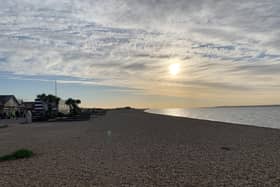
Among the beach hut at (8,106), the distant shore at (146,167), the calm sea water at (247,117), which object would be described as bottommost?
the calm sea water at (247,117)

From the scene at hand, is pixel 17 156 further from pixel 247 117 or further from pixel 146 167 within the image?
pixel 247 117

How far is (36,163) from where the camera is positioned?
28.1 feet

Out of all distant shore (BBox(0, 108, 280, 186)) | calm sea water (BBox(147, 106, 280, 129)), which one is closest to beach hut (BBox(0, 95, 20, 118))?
calm sea water (BBox(147, 106, 280, 129))

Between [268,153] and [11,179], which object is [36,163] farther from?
[268,153]

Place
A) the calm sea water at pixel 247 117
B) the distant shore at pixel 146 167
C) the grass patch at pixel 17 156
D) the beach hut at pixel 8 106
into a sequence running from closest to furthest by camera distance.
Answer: the distant shore at pixel 146 167 → the grass patch at pixel 17 156 → the calm sea water at pixel 247 117 → the beach hut at pixel 8 106

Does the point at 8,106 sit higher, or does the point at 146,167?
the point at 8,106

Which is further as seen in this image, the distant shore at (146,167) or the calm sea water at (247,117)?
the calm sea water at (247,117)

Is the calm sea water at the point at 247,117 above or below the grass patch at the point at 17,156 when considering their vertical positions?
below

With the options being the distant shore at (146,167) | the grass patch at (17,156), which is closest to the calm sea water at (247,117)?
the distant shore at (146,167)

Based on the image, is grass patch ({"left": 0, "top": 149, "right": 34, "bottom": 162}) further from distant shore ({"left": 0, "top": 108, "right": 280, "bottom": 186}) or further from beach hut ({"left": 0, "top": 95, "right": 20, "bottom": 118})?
beach hut ({"left": 0, "top": 95, "right": 20, "bottom": 118})

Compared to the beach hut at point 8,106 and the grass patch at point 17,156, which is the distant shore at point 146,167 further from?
the beach hut at point 8,106

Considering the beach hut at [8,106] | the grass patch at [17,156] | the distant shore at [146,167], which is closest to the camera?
the distant shore at [146,167]

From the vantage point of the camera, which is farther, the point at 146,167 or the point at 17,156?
the point at 17,156

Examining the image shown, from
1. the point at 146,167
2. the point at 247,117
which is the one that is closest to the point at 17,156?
the point at 146,167
